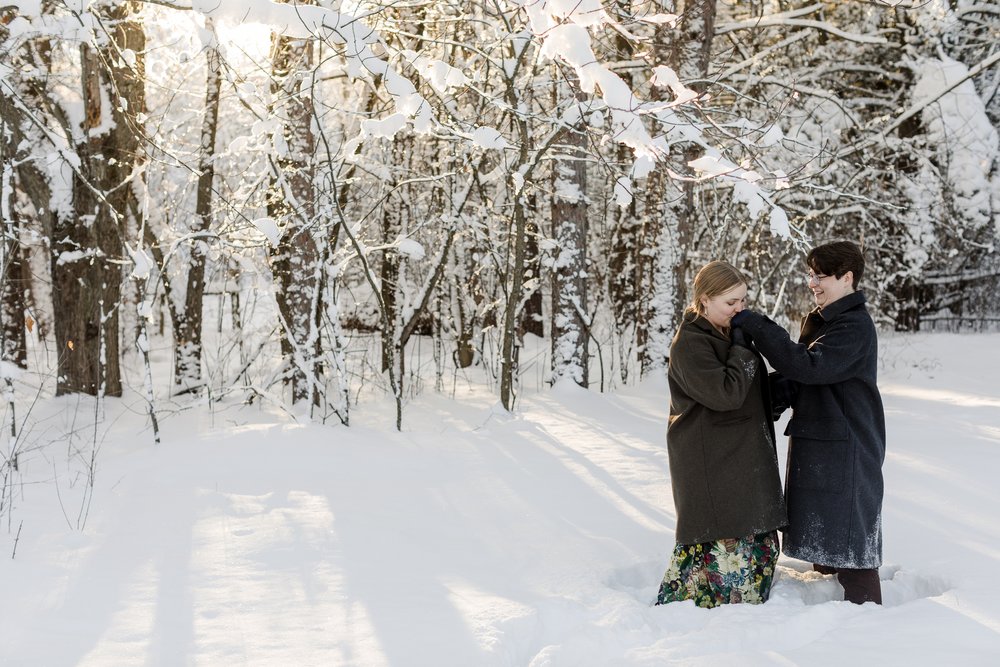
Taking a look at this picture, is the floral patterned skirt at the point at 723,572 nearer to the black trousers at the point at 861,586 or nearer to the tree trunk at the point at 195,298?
the black trousers at the point at 861,586

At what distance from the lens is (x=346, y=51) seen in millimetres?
3236

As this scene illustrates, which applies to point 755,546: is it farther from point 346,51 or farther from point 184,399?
point 184,399

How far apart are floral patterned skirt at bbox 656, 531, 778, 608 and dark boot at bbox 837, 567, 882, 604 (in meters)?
0.32

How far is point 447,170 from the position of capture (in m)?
10.4

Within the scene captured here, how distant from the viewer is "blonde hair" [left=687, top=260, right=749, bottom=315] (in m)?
3.28

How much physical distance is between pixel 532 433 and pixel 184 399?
17.1ft

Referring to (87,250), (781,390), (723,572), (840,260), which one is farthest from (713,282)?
(87,250)

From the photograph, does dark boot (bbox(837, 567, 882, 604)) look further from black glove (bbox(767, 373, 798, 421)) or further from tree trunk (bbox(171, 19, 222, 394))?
tree trunk (bbox(171, 19, 222, 394))

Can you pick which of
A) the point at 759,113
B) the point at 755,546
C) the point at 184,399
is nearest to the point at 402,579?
the point at 755,546

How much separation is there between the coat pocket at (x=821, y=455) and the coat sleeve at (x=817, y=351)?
242 mm

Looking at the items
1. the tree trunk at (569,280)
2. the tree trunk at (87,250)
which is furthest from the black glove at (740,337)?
the tree trunk at (87,250)

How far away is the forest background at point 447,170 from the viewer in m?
4.15

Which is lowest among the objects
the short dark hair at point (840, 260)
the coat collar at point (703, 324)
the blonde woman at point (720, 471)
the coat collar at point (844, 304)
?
the blonde woman at point (720, 471)

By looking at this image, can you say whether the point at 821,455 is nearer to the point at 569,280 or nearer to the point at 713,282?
the point at 713,282
